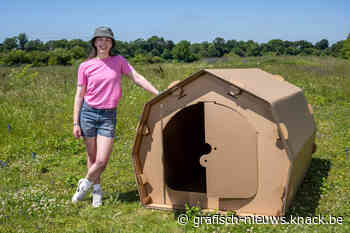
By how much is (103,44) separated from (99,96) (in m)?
0.54

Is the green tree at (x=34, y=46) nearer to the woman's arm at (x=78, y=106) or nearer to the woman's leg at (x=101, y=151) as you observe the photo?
the woman's arm at (x=78, y=106)

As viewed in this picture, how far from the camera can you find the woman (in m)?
3.96

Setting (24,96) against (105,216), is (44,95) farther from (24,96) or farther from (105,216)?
(105,216)

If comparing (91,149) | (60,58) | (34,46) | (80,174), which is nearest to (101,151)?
(91,149)

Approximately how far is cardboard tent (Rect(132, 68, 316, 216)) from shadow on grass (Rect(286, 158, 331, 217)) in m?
0.26

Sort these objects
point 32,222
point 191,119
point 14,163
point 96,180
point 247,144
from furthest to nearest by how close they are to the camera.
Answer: point 14,163
point 191,119
point 96,180
point 32,222
point 247,144

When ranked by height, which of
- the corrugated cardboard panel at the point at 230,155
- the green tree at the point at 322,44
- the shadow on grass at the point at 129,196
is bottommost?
the shadow on grass at the point at 129,196

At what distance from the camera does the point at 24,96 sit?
10523 mm

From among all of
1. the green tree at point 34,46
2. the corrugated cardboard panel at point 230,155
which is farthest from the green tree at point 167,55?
the corrugated cardboard panel at point 230,155

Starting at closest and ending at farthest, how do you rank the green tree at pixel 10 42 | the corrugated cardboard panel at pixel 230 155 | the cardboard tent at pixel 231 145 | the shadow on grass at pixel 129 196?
the cardboard tent at pixel 231 145, the corrugated cardboard panel at pixel 230 155, the shadow on grass at pixel 129 196, the green tree at pixel 10 42

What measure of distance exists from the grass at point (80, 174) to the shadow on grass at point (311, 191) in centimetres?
1

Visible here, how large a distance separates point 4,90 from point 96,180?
873 cm

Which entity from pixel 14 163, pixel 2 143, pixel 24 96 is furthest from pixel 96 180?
pixel 24 96

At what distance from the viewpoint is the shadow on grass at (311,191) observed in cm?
393
